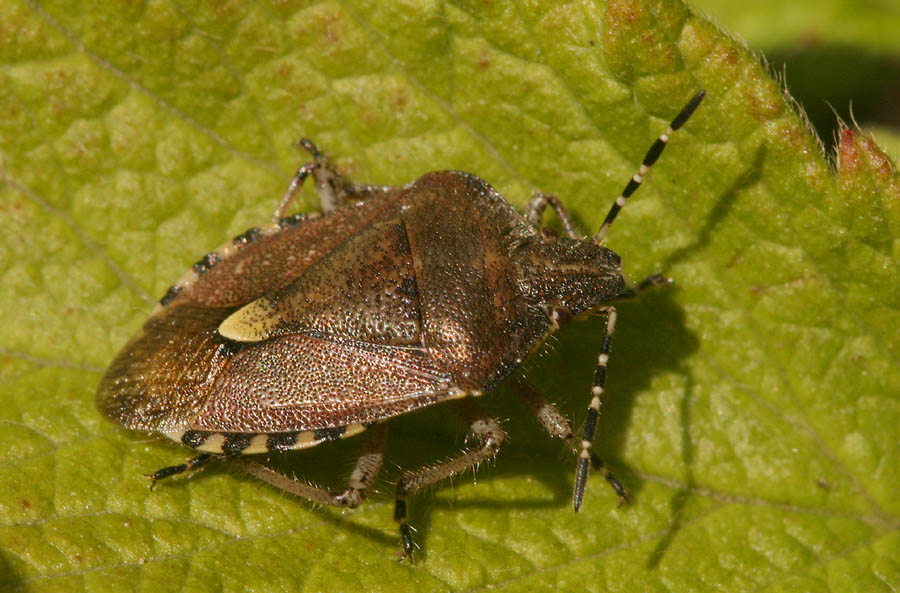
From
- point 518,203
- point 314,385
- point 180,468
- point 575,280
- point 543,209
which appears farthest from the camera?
point 518,203

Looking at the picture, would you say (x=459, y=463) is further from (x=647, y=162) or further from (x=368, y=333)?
(x=647, y=162)

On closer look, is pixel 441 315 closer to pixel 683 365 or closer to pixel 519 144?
pixel 519 144

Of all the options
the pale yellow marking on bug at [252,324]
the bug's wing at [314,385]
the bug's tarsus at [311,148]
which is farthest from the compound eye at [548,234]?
the pale yellow marking on bug at [252,324]

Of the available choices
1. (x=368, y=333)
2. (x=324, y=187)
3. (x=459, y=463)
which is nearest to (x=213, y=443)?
(x=368, y=333)

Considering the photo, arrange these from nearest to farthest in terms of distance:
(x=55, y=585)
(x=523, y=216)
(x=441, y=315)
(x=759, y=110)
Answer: (x=55, y=585)
(x=759, y=110)
(x=441, y=315)
(x=523, y=216)

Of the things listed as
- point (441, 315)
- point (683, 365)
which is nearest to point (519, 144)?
point (441, 315)
